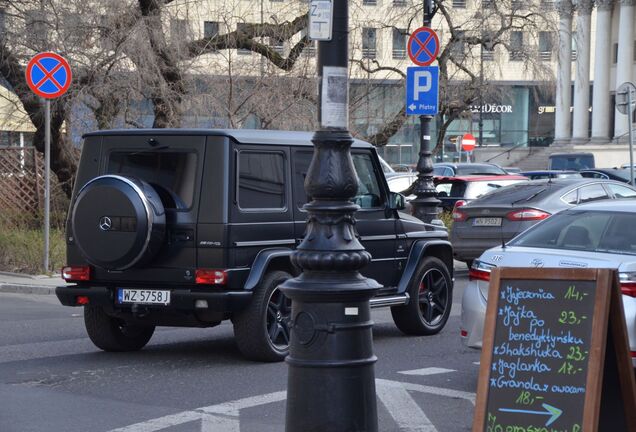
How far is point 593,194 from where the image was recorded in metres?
19.1

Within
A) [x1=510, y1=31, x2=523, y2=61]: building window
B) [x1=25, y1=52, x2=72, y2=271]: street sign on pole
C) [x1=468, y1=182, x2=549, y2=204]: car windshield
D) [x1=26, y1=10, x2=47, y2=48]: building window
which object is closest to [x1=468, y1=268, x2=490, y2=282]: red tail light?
[x1=468, y1=182, x2=549, y2=204]: car windshield

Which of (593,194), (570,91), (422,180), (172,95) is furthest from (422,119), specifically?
(570,91)

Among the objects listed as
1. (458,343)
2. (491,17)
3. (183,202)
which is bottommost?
(458,343)

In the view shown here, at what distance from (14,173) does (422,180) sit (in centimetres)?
820

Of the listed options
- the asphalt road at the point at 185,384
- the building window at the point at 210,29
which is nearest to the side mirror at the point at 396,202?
the asphalt road at the point at 185,384

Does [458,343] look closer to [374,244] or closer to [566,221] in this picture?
[374,244]

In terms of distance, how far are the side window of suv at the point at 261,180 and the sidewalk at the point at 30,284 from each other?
715 cm

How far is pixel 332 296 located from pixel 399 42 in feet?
84.7

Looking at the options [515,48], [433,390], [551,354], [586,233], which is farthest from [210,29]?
[551,354]

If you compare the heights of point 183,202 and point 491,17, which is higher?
point 491,17

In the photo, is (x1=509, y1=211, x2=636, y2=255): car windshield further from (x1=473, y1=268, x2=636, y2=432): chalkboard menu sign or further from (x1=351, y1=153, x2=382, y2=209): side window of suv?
(x1=473, y1=268, x2=636, y2=432): chalkboard menu sign

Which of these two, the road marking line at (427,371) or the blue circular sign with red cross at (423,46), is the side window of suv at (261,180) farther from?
the blue circular sign with red cross at (423,46)

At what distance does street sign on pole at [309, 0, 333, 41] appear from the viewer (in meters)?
6.39

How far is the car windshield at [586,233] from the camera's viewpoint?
29.5ft
